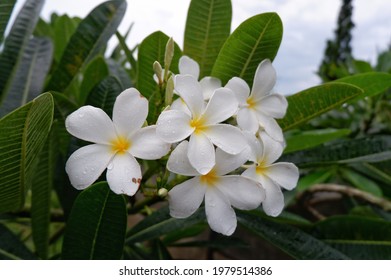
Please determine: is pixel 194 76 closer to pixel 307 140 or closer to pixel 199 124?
pixel 199 124

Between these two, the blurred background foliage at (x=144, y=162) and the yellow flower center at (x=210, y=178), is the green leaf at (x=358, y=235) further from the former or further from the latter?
the yellow flower center at (x=210, y=178)

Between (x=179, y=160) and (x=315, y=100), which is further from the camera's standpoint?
(x=315, y=100)

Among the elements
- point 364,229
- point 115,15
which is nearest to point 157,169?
point 115,15

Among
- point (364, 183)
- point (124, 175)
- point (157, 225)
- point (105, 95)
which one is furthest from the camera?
point (364, 183)

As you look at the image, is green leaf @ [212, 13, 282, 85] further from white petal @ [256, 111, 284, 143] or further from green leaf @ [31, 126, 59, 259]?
green leaf @ [31, 126, 59, 259]

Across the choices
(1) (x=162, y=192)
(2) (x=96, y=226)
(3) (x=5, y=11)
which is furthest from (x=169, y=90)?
(3) (x=5, y=11)
